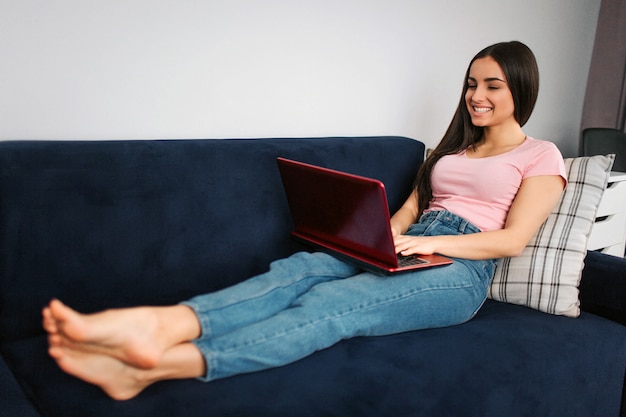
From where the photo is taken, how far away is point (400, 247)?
4.45 feet

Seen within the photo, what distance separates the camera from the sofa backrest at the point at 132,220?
3.77ft

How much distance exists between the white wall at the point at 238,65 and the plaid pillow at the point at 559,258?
0.75 metres

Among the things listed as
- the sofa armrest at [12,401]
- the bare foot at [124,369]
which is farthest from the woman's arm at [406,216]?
the sofa armrest at [12,401]

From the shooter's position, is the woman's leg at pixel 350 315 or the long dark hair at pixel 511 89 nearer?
the woman's leg at pixel 350 315

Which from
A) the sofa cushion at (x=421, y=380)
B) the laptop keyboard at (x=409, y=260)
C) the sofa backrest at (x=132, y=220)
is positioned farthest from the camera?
the laptop keyboard at (x=409, y=260)

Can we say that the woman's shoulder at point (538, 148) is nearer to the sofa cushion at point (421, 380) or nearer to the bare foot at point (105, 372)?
the sofa cushion at point (421, 380)

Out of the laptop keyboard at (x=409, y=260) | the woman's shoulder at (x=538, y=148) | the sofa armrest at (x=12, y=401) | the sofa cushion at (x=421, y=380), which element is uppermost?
the woman's shoulder at (x=538, y=148)

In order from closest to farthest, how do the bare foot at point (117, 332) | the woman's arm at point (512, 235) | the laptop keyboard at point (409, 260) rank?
1. the bare foot at point (117, 332)
2. the laptop keyboard at point (409, 260)
3. the woman's arm at point (512, 235)

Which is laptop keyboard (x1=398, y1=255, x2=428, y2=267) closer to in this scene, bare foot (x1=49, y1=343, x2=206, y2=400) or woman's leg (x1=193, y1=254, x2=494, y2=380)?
woman's leg (x1=193, y1=254, x2=494, y2=380)

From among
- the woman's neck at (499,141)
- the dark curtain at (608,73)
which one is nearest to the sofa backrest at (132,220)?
the woman's neck at (499,141)

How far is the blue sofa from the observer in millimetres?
988

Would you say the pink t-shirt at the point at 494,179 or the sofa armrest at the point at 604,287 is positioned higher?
the pink t-shirt at the point at 494,179

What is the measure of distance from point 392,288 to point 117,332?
59 centimetres

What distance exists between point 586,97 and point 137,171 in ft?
8.95
